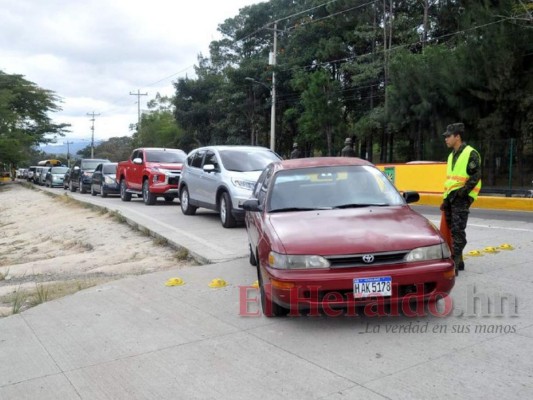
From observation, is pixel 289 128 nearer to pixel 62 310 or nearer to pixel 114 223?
pixel 114 223

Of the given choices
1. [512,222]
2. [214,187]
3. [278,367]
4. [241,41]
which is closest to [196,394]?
[278,367]

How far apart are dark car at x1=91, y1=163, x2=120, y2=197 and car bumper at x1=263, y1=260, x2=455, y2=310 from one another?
18.8 meters

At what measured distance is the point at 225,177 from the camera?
10938mm

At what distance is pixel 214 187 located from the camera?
37.2ft

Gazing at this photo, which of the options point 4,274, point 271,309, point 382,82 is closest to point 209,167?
point 4,274

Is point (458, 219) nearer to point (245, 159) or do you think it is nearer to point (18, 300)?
point (18, 300)

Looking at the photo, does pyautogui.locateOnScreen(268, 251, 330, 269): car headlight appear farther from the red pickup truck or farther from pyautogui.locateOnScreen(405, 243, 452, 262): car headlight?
the red pickup truck

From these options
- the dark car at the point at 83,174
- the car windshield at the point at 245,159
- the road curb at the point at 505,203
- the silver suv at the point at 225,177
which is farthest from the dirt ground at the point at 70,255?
the dark car at the point at 83,174

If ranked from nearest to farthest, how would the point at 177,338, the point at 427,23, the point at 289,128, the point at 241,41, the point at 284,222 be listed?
the point at 177,338, the point at 284,222, the point at 427,23, the point at 289,128, the point at 241,41

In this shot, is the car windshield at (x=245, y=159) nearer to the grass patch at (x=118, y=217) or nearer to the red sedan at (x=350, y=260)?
the grass patch at (x=118, y=217)

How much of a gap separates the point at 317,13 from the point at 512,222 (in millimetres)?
30648

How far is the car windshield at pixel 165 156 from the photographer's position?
1669cm

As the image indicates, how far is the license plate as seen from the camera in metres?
4.35

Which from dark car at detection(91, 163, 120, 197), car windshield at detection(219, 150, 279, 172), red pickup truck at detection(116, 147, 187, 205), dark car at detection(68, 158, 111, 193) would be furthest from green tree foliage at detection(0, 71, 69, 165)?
car windshield at detection(219, 150, 279, 172)
